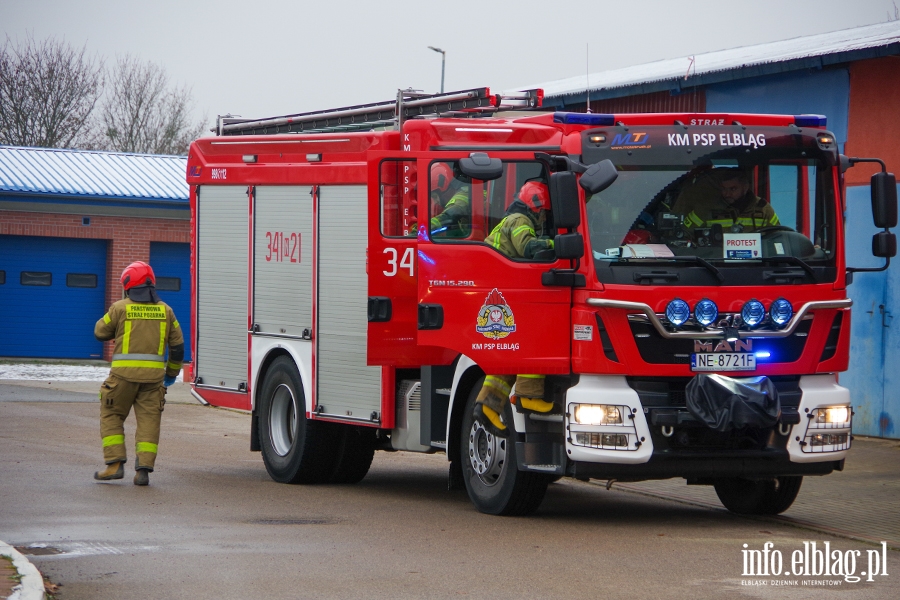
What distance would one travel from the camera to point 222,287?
13133mm

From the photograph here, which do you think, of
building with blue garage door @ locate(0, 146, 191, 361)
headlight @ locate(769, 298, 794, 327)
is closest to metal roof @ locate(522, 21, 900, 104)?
headlight @ locate(769, 298, 794, 327)

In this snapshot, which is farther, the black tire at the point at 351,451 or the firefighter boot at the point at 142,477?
the black tire at the point at 351,451

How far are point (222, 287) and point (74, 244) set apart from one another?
19137 mm

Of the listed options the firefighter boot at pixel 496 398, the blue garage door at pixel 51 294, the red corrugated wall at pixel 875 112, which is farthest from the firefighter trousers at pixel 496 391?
the blue garage door at pixel 51 294

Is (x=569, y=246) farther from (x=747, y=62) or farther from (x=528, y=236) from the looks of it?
(x=747, y=62)

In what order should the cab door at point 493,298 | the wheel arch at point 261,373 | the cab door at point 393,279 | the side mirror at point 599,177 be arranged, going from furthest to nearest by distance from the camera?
the wheel arch at point 261,373 < the cab door at point 393,279 < the cab door at point 493,298 < the side mirror at point 599,177

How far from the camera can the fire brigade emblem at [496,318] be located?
9.62 metres

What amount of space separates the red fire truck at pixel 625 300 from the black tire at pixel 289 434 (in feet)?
3.60

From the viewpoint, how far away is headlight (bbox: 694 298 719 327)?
930cm

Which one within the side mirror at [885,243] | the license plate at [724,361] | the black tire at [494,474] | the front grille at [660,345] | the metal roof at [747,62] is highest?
the metal roof at [747,62]

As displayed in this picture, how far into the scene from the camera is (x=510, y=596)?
7242 mm

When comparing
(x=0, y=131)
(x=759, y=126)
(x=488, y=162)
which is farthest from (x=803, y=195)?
(x=0, y=131)

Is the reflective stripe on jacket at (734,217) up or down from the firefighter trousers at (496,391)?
up

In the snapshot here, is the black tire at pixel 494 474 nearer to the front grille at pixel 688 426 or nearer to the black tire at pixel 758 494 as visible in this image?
the front grille at pixel 688 426
